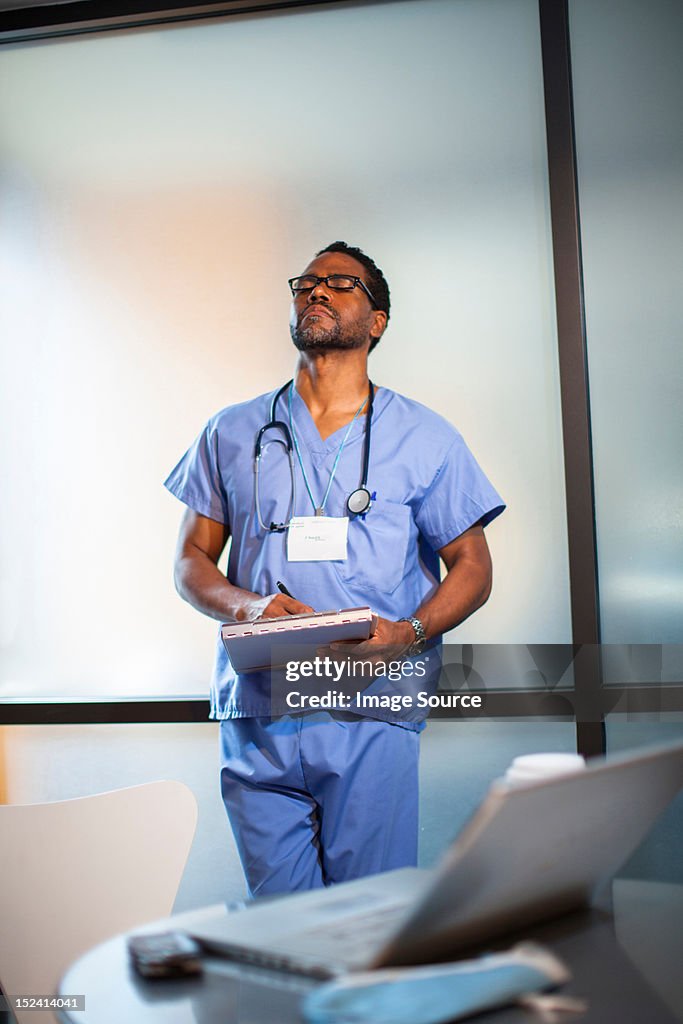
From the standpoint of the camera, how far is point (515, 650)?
280 cm

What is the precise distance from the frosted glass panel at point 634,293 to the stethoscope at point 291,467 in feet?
2.41

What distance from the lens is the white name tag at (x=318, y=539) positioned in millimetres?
2387

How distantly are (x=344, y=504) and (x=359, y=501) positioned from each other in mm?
41

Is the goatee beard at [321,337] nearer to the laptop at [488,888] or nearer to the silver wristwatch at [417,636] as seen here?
the silver wristwatch at [417,636]

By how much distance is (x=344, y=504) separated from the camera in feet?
8.01

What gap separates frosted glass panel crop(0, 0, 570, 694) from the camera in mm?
2896

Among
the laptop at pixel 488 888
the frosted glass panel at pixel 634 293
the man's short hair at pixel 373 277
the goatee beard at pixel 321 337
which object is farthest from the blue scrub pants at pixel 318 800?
the laptop at pixel 488 888

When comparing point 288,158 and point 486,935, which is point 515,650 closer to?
point 288,158

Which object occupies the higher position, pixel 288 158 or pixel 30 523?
pixel 288 158

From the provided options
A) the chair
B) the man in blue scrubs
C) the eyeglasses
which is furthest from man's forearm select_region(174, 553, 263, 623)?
the eyeglasses

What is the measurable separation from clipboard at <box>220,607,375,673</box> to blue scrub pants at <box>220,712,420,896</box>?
0.68 feet

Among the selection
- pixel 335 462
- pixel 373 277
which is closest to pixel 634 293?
pixel 373 277

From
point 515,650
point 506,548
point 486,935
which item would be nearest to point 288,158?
point 506,548

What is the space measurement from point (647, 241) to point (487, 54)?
73 centimetres
